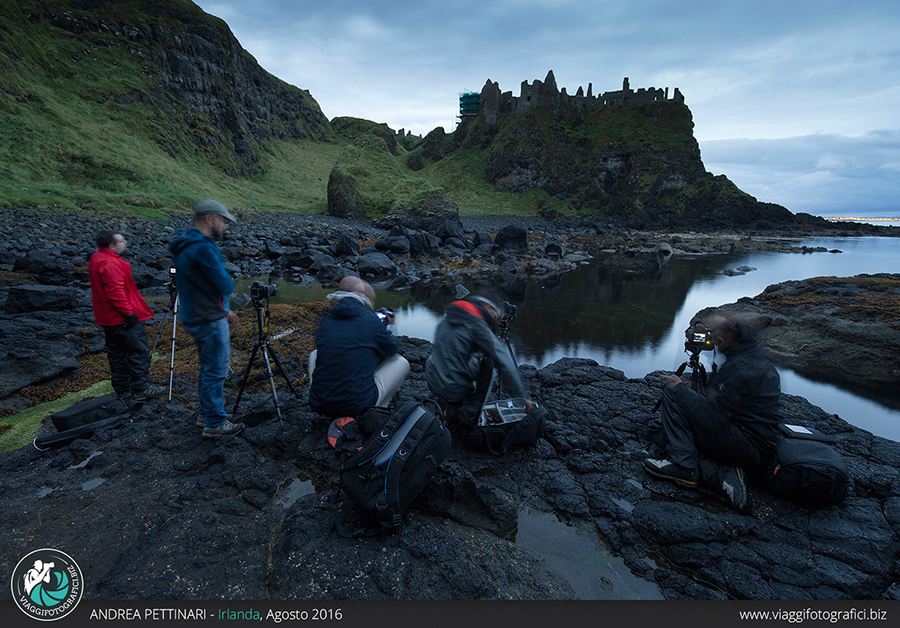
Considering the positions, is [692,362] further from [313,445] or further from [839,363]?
[839,363]

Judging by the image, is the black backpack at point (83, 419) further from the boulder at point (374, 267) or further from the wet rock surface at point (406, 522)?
the boulder at point (374, 267)

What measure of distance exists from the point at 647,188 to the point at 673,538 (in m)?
71.1

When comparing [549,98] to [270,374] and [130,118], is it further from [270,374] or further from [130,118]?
[270,374]

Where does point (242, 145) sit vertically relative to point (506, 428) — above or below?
above

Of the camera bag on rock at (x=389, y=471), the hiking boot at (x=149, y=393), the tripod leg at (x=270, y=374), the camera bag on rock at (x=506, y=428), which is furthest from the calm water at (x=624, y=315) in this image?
the hiking boot at (x=149, y=393)

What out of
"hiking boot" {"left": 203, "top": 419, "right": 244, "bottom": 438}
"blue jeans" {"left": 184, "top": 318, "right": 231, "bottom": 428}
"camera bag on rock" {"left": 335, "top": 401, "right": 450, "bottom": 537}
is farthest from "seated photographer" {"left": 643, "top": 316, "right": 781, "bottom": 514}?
"blue jeans" {"left": 184, "top": 318, "right": 231, "bottom": 428}

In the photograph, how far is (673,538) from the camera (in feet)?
9.76

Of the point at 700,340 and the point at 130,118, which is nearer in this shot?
the point at 700,340

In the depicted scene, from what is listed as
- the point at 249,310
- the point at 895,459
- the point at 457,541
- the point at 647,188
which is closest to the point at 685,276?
the point at 895,459

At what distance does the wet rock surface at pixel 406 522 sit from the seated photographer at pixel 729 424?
176 millimetres

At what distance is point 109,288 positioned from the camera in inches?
171

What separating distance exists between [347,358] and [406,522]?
1394mm

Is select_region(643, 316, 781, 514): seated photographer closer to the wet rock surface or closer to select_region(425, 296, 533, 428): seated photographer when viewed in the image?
the wet rock surface

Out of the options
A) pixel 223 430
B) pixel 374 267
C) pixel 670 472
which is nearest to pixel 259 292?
pixel 223 430
